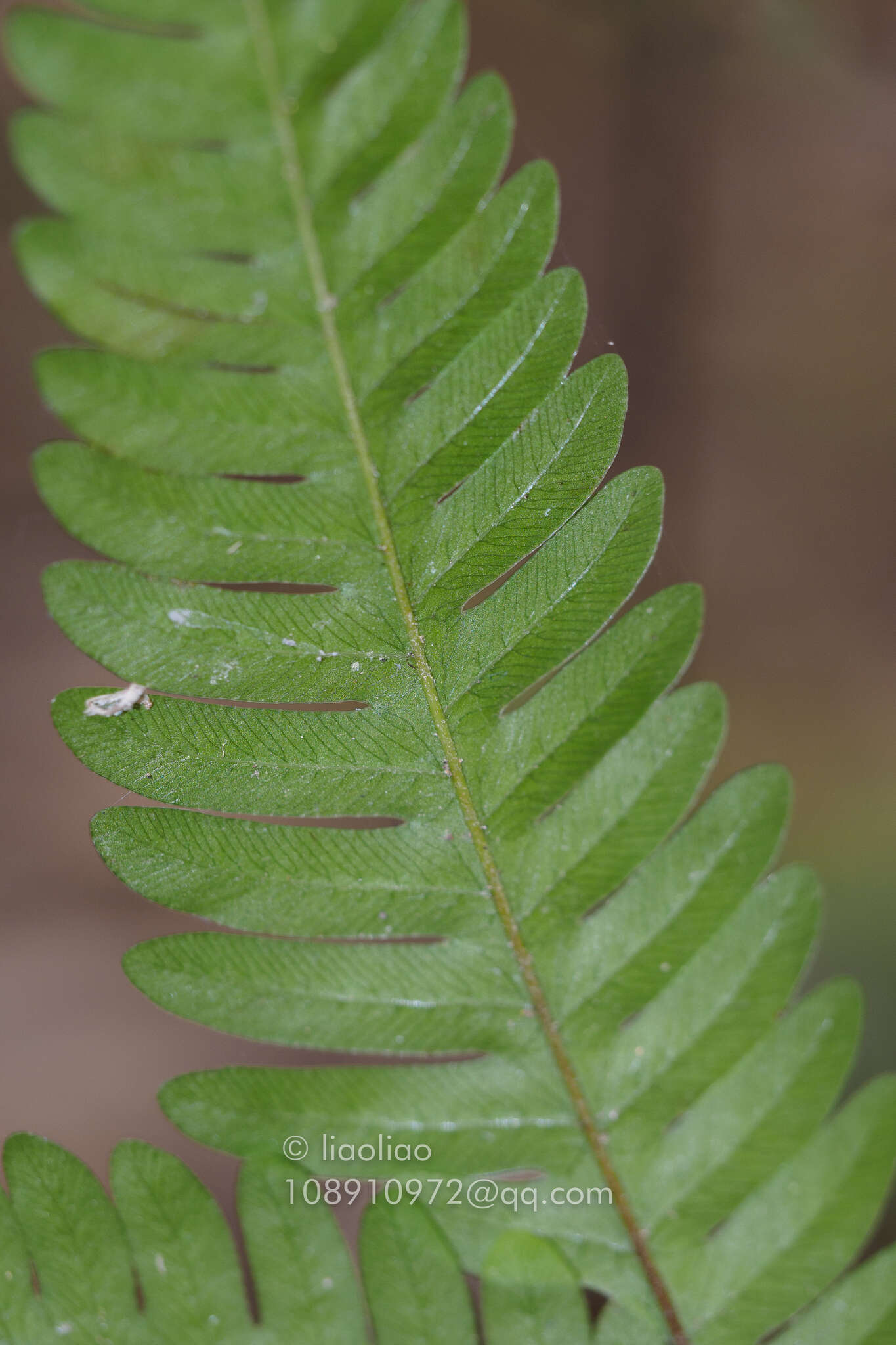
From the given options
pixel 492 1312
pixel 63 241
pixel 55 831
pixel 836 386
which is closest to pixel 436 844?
pixel 492 1312

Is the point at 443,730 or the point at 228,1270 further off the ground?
the point at 443,730

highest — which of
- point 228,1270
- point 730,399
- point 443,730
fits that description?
point 730,399

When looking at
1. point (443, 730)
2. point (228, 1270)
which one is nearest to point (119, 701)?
point (443, 730)

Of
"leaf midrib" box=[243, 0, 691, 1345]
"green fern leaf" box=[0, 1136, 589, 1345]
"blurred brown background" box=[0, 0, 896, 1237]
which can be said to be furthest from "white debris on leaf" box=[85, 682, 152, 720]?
"blurred brown background" box=[0, 0, 896, 1237]

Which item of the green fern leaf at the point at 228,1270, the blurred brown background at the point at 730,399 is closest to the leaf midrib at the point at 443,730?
the green fern leaf at the point at 228,1270

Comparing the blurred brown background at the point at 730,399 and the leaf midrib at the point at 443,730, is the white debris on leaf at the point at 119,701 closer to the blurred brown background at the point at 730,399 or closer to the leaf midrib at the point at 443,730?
the leaf midrib at the point at 443,730

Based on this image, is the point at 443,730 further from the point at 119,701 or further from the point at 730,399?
the point at 730,399

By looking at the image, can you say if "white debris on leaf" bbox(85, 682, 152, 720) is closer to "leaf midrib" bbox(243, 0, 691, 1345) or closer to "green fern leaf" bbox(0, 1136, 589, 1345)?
"leaf midrib" bbox(243, 0, 691, 1345)

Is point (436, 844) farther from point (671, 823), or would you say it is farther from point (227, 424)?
point (227, 424)
